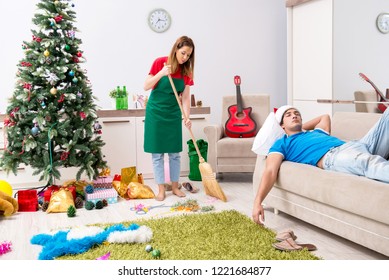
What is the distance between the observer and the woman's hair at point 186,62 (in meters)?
3.85

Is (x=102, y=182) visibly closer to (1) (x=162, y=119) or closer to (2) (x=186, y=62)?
(1) (x=162, y=119)

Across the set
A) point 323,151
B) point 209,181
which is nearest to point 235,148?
point 209,181

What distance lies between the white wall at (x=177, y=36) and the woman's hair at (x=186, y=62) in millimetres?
2001

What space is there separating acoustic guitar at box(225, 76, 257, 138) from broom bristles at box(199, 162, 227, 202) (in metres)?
1.10

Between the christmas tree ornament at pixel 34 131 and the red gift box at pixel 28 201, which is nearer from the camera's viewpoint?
the red gift box at pixel 28 201

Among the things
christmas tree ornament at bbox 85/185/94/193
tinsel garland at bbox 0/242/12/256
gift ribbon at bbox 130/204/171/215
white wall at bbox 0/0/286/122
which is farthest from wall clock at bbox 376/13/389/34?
tinsel garland at bbox 0/242/12/256

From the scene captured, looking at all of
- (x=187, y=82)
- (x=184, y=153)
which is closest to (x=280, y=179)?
(x=187, y=82)

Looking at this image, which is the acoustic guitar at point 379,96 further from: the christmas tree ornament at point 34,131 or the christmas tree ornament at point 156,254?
the christmas tree ornament at point 34,131

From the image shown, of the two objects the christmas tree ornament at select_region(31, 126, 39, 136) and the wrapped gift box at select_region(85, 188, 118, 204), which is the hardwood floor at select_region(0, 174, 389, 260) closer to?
the wrapped gift box at select_region(85, 188, 118, 204)

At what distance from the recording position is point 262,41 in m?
6.54

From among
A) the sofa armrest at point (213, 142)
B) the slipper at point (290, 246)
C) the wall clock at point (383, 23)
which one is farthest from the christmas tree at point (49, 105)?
the wall clock at point (383, 23)

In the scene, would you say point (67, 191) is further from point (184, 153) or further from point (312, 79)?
point (312, 79)

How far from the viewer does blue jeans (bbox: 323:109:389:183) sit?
266 cm

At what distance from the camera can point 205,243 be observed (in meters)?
2.72
